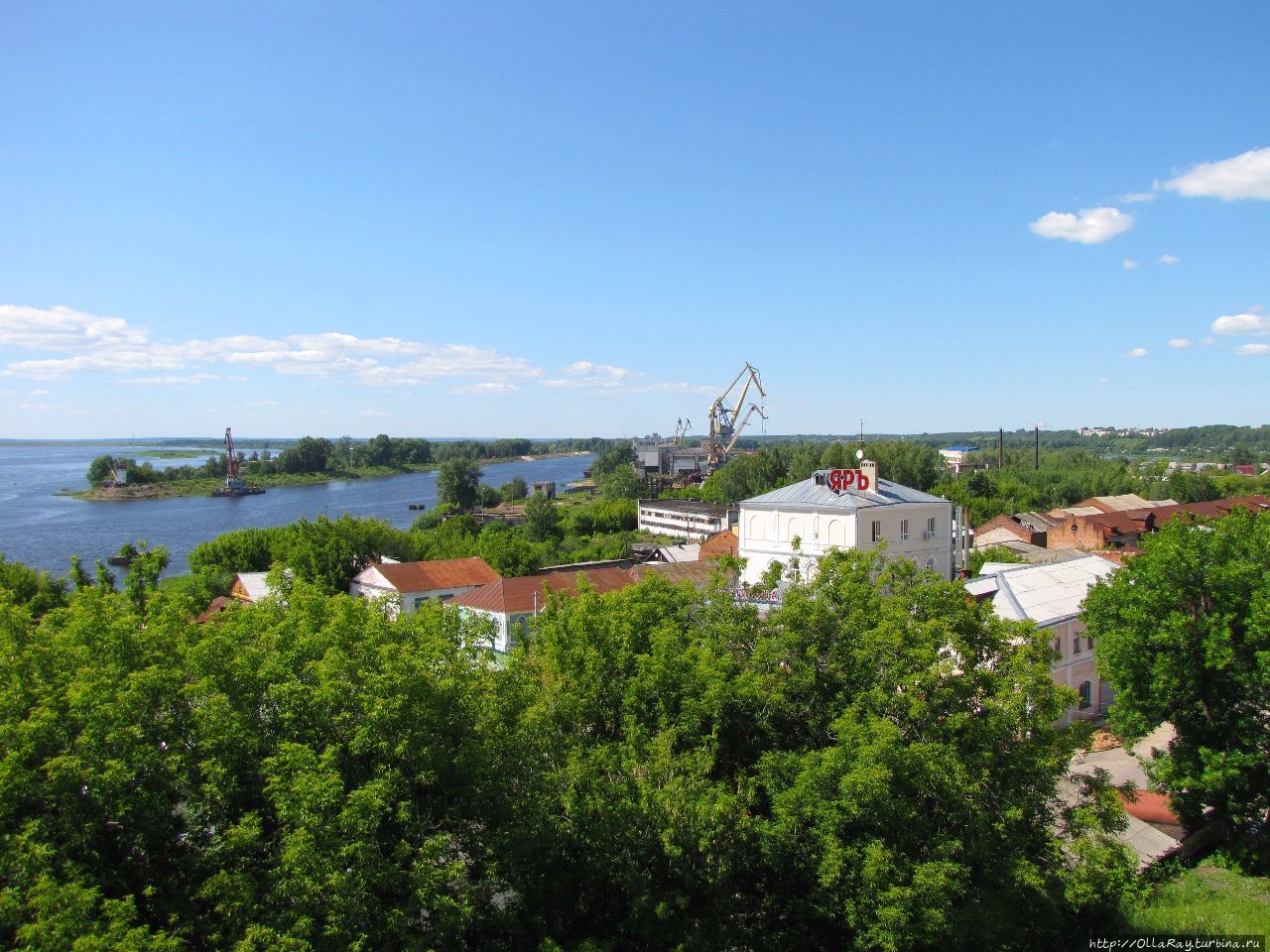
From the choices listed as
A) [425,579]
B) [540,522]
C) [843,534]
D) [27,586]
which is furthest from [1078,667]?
[540,522]

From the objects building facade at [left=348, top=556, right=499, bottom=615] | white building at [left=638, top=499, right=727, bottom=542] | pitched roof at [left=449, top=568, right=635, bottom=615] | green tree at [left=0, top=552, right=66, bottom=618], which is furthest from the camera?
white building at [left=638, top=499, right=727, bottom=542]

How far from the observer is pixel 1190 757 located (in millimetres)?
16000

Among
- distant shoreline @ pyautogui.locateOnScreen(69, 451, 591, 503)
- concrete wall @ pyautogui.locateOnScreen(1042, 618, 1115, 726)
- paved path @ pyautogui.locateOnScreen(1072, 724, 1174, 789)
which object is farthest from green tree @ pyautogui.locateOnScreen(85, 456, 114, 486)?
paved path @ pyautogui.locateOnScreen(1072, 724, 1174, 789)

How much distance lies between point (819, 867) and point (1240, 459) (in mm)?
167979

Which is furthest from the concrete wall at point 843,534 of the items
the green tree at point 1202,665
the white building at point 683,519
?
the white building at point 683,519

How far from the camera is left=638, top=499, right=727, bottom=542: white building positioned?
69.8 m

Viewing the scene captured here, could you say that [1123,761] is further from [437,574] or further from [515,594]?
[437,574]

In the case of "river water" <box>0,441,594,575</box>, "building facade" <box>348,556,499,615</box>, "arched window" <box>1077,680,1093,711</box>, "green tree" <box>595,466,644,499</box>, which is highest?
"green tree" <box>595,466,644,499</box>

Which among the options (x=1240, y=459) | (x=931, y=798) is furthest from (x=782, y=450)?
(x=1240, y=459)

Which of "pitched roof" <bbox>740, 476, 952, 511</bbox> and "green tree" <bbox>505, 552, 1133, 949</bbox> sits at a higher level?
"pitched roof" <bbox>740, 476, 952, 511</bbox>

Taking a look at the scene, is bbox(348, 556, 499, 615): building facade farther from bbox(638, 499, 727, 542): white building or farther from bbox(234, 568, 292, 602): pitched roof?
bbox(638, 499, 727, 542): white building

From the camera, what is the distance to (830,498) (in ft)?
96.3

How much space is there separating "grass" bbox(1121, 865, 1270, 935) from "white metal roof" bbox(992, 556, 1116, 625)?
303 inches

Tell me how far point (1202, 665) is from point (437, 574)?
1164 inches
